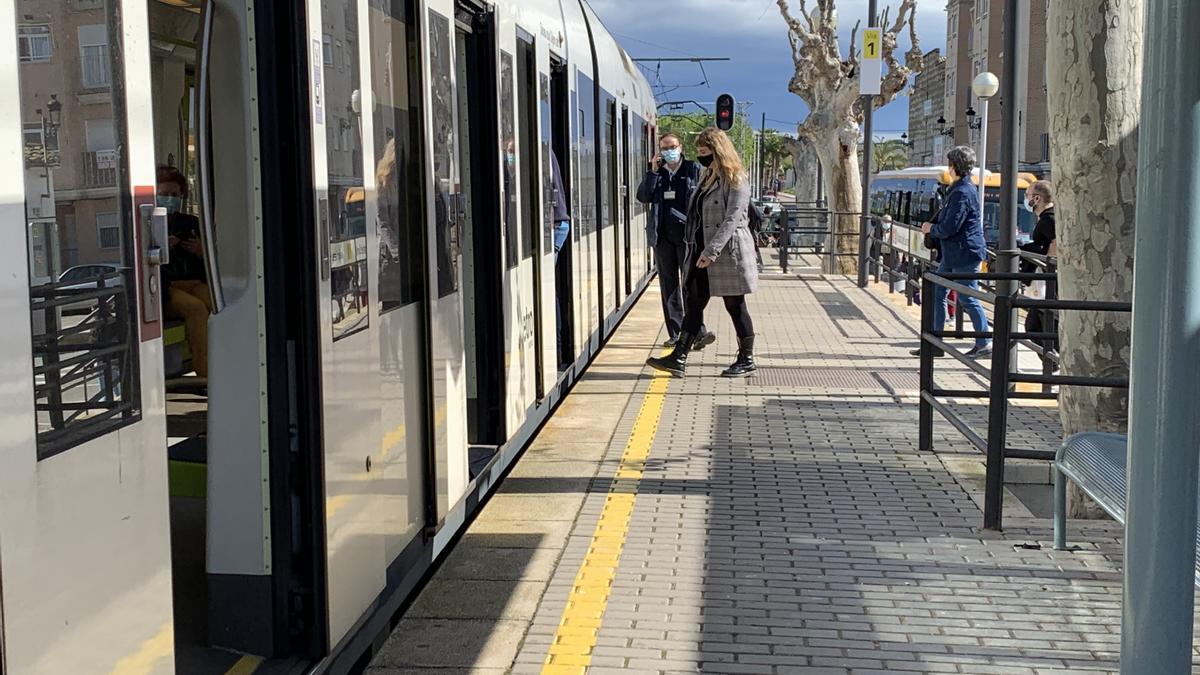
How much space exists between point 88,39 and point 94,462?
2.60ft

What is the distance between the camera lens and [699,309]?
417 inches

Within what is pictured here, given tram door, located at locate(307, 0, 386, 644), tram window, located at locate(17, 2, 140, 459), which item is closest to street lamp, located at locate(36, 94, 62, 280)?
tram window, located at locate(17, 2, 140, 459)

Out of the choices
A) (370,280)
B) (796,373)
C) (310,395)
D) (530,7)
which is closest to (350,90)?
(370,280)

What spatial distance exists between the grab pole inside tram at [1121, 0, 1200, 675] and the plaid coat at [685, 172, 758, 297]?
6.73 metres

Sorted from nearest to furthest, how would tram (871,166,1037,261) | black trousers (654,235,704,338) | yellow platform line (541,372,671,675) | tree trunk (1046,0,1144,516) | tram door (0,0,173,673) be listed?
tram door (0,0,173,673) → yellow platform line (541,372,671,675) → tree trunk (1046,0,1144,516) → black trousers (654,235,704,338) → tram (871,166,1037,261)

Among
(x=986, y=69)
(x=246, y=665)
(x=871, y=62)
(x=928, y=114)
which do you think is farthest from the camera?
(x=928, y=114)

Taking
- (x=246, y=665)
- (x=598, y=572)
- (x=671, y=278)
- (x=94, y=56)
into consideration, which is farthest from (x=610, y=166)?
(x=94, y=56)

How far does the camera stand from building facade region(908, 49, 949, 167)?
302 ft

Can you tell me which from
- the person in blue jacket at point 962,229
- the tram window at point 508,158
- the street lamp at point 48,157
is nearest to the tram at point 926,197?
the person in blue jacket at point 962,229

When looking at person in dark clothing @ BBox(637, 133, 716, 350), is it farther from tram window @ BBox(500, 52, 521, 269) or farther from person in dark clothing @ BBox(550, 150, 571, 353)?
tram window @ BBox(500, 52, 521, 269)

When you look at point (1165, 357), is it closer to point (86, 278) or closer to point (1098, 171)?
point (86, 278)

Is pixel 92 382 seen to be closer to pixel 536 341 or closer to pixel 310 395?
pixel 310 395

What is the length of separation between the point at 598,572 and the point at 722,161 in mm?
5125

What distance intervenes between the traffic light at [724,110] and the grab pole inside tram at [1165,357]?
19.5 metres
